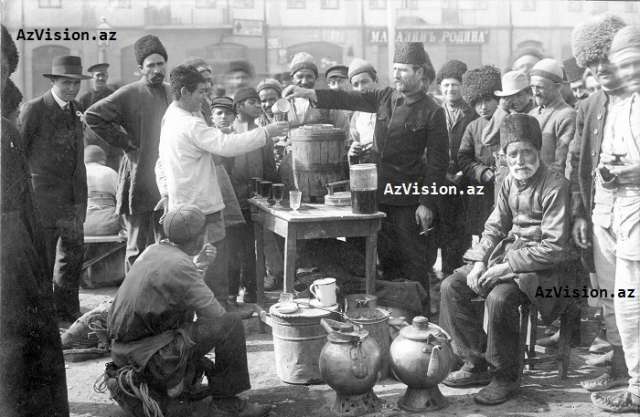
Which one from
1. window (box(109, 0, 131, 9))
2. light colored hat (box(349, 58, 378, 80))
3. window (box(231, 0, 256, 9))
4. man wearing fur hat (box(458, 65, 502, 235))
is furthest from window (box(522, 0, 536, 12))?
man wearing fur hat (box(458, 65, 502, 235))

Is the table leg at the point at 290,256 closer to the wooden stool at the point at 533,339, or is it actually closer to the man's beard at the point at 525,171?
the wooden stool at the point at 533,339

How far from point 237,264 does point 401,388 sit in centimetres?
257

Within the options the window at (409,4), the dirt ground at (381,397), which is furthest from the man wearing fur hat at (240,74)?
the window at (409,4)

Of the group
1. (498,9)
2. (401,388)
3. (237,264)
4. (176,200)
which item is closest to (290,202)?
(176,200)

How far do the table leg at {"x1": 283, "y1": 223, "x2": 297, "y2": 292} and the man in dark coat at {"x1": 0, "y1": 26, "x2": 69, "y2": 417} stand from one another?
78.2 inches

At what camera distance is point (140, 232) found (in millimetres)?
6469

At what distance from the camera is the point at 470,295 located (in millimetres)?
5027

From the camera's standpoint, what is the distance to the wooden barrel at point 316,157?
6012mm

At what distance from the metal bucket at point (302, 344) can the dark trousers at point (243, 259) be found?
76.5 inches

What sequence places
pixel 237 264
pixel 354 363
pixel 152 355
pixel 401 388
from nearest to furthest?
pixel 152 355 < pixel 354 363 < pixel 401 388 < pixel 237 264

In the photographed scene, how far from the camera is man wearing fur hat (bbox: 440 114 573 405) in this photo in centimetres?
465

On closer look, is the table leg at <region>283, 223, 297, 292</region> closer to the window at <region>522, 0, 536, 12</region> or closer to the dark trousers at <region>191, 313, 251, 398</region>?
the dark trousers at <region>191, 313, 251, 398</region>

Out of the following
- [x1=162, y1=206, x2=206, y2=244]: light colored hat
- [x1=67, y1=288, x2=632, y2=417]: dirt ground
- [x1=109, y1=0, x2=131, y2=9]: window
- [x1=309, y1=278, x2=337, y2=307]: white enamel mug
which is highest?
[x1=109, y1=0, x2=131, y2=9]: window

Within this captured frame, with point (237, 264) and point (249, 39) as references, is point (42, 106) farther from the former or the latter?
point (249, 39)
